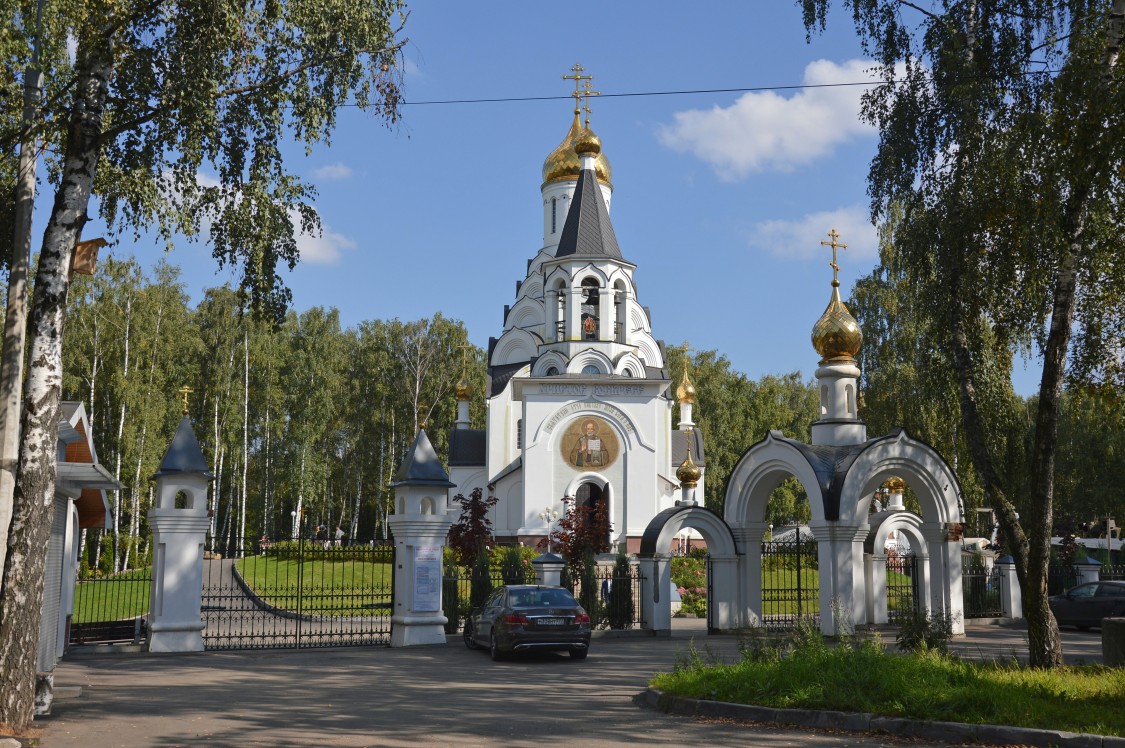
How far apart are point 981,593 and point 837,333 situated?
721 centimetres

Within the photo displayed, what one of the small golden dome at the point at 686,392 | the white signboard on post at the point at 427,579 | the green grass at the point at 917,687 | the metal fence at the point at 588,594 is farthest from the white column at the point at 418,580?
the small golden dome at the point at 686,392

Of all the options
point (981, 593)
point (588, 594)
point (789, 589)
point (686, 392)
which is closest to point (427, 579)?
point (588, 594)

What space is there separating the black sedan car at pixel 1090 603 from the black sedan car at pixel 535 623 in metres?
11.1

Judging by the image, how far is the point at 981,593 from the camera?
22375 mm

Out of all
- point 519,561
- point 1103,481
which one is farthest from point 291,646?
point 1103,481

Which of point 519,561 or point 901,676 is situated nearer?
point 901,676

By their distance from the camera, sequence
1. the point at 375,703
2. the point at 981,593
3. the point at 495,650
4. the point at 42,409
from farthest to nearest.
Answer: the point at 981,593
the point at 495,650
the point at 375,703
the point at 42,409

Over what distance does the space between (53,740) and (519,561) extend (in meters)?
12.2

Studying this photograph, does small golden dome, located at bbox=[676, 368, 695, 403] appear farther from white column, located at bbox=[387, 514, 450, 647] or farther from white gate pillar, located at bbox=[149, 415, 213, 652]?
white gate pillar, located at bbox=[149, 415, 213, 652]

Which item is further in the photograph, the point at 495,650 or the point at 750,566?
the point at 750,566

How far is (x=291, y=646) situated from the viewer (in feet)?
53.8

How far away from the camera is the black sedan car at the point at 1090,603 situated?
20.0 meters

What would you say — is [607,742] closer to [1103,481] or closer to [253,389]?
[253,389]

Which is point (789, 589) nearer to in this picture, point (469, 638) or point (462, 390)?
point (469, 638)
